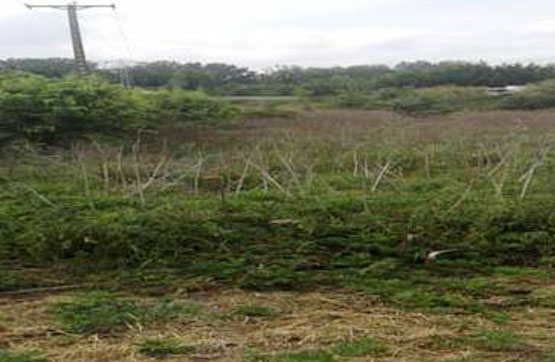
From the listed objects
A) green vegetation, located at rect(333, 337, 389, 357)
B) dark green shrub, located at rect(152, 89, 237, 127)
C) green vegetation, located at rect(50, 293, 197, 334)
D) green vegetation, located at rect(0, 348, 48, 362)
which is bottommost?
green vegetation, located at rect(333, 337, 389, 357)

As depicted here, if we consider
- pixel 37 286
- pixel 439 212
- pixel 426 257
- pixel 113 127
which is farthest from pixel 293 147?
pixel 37 286

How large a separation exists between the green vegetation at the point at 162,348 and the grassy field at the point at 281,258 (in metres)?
0.01

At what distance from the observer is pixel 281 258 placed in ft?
21.4

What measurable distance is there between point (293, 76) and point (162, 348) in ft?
66.8

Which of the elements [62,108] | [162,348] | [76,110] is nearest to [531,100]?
[76,110]

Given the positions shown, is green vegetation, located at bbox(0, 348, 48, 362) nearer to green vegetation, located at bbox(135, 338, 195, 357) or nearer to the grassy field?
the grassy field

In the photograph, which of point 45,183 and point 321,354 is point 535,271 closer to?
point 321,354

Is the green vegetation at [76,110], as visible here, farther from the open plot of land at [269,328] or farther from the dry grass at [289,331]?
the dry grass at [289,331]

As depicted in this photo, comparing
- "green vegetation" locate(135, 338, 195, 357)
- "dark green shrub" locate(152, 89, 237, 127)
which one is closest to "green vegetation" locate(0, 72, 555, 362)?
"green vegetation" locate(135, 338, 195, 357)

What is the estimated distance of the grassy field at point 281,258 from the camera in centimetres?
443

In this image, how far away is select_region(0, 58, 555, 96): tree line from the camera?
20.1m

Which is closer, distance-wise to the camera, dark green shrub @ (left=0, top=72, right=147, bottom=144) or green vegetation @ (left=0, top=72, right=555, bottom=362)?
green vegetation @ (left=0, top=72, right=555, bottom=362)

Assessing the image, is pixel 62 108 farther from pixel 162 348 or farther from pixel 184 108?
pixel 162 348

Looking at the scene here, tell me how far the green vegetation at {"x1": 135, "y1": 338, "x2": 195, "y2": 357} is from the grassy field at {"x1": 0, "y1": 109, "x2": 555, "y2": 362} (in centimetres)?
1
